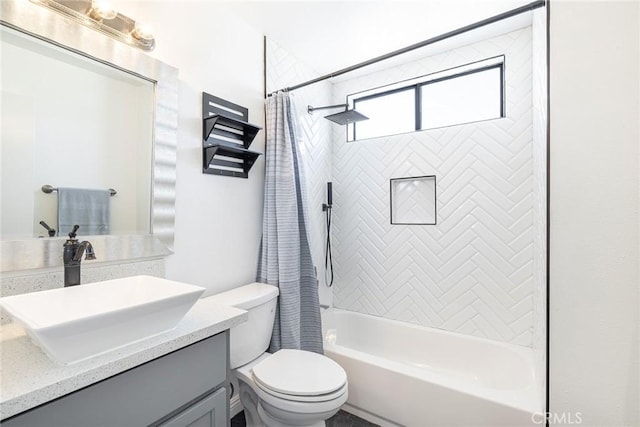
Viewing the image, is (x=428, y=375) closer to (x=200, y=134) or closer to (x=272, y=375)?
(x=272, y=375)

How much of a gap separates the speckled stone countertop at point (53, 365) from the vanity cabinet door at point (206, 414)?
0.70ft

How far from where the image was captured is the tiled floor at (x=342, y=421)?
5.87ft

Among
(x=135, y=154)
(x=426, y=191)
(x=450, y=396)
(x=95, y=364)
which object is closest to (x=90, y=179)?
(x=135, y=154)

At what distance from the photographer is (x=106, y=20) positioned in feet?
4.02

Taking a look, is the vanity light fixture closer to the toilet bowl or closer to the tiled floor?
the toilet bowl

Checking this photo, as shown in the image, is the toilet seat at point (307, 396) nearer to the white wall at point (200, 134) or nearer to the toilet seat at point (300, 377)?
the toilet seat at point (300, 377)

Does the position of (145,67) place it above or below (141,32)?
below

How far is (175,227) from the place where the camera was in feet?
5.01

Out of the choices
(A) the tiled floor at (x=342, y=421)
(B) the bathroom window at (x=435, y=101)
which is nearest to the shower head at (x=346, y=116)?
(B) the bathroom window at (x=435, y=101)

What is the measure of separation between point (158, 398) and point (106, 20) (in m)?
1.47

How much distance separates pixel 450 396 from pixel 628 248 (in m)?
1.13

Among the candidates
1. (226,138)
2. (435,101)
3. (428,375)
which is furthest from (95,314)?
(435,101)

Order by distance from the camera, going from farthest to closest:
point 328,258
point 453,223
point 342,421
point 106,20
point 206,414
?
point 328,258
point 453,223
point 342,421
point 106,20
point 206,414

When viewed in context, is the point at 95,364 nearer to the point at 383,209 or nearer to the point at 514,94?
the point at 383,209
